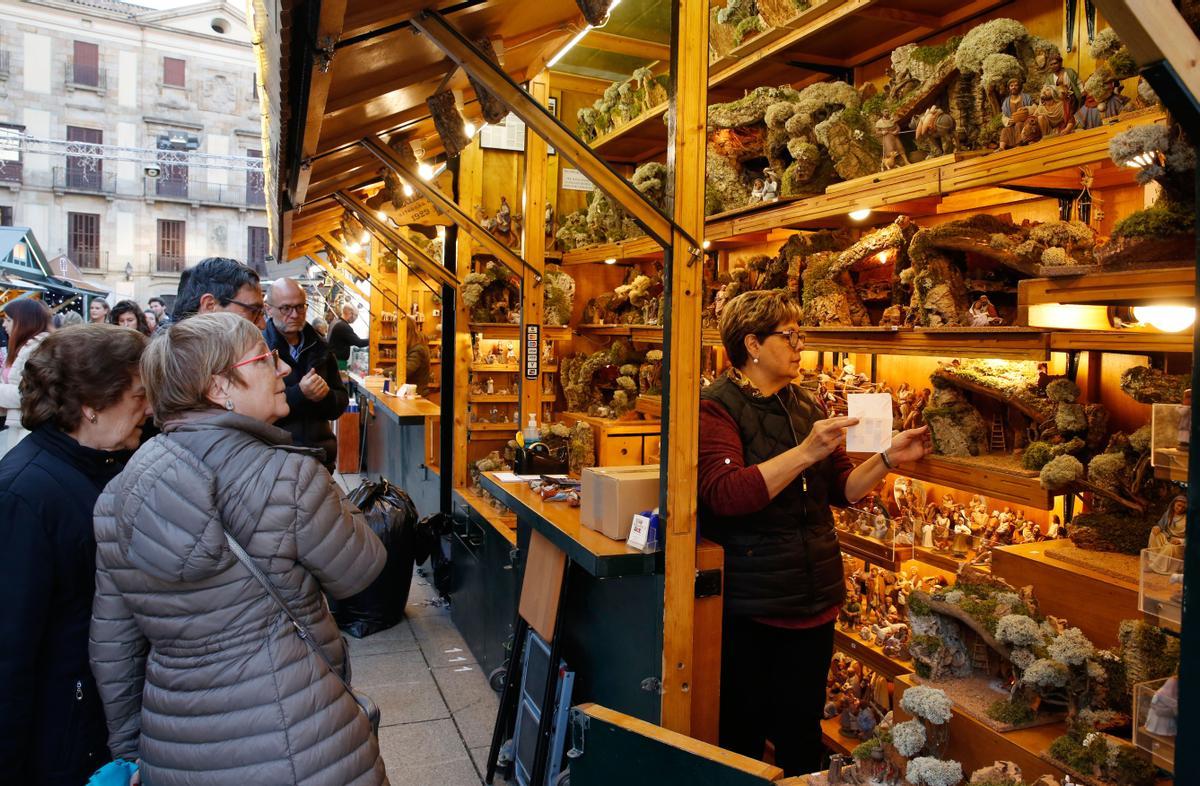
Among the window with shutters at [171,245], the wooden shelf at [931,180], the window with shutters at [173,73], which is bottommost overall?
the wooden shelf at [931,180]

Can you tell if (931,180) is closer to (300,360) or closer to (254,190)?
(300,360)

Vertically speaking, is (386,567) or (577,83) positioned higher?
(577,83)

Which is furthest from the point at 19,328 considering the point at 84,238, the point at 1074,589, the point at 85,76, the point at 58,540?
the point at 85,76

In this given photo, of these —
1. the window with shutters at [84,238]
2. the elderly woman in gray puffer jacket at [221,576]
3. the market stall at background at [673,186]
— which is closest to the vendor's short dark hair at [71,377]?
the elderly woman in gray puffer jacket at [221,576]

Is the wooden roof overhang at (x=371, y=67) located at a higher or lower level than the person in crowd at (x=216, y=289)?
higher

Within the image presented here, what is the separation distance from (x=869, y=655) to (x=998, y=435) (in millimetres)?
909

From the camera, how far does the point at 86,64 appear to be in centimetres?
3106

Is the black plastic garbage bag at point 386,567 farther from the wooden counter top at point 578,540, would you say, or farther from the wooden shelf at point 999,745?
the wooden shelf at point 999,745

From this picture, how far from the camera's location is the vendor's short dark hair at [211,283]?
11.1 feet

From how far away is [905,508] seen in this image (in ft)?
11.2

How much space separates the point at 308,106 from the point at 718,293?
2.37 m

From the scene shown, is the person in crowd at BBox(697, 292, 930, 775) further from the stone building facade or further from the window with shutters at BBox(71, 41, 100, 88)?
the window with shutters at BBox(71, 41, 100, 88)

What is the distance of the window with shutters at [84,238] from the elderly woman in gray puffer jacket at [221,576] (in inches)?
1327

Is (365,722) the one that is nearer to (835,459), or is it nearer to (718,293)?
(835,459)
